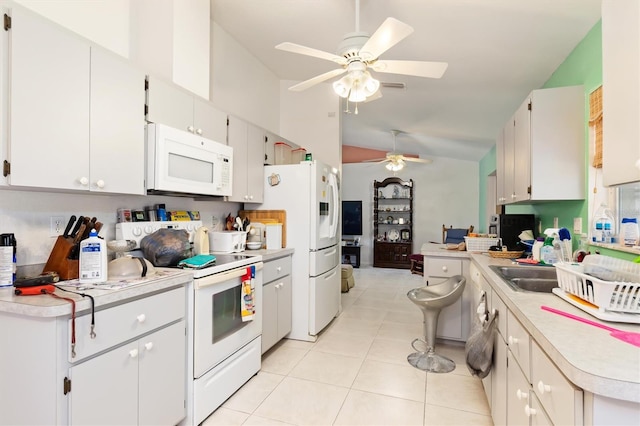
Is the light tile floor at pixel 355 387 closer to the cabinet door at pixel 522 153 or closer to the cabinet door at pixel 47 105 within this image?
the cabinet door at pixel 522 153

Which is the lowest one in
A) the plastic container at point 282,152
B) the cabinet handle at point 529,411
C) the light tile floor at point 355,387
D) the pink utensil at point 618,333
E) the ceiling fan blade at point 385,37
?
the light tile floor at point 355,387

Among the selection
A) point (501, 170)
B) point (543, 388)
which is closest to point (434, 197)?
point (501, 170)

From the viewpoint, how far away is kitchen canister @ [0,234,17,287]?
1434mm

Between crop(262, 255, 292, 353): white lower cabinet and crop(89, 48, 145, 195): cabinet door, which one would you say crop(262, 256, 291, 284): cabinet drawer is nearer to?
crop(262, 255, 292, 353): white lower cabinet

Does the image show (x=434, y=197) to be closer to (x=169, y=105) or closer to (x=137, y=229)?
(x=169, y=105)

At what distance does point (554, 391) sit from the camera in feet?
3.01

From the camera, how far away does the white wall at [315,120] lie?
4.20 m

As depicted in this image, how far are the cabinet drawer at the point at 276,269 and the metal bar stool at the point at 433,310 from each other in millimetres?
1146

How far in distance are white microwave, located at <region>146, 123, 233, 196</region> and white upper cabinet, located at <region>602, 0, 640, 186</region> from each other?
7.21 ft

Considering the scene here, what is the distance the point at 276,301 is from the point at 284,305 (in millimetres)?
172

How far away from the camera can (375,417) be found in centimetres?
201

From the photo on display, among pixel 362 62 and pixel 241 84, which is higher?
pixel 241 84

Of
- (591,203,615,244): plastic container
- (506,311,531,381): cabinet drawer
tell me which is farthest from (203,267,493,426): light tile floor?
(591,203,615,244): plastic container

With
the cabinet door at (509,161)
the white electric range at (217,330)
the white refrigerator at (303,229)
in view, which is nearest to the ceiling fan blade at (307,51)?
the white refrigerator at (303,229)
